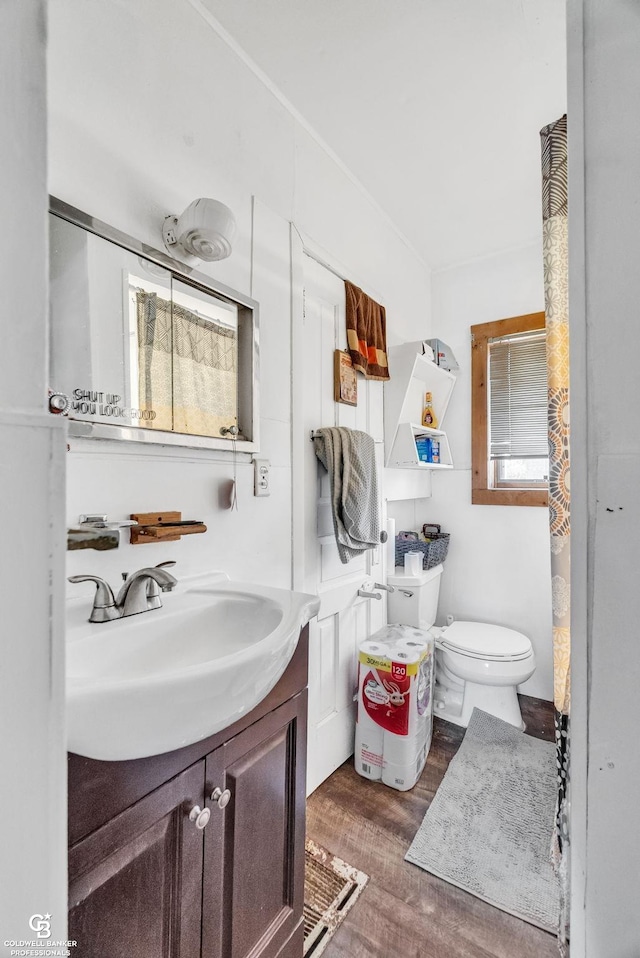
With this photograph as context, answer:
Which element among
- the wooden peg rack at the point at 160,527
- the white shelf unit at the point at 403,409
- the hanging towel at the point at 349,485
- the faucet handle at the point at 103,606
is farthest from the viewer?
the white shelf unit at the point at 403,409

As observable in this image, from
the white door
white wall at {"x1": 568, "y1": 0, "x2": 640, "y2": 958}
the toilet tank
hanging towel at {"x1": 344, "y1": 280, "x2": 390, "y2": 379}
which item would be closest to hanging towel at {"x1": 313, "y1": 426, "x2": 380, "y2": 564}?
the white door

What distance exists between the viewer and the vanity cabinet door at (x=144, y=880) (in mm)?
592

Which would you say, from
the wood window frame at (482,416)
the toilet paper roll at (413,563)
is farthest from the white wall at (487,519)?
the toilet paper roll at (413,563)

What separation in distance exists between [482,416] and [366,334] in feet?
3.23

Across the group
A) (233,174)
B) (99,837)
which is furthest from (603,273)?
(233,174)

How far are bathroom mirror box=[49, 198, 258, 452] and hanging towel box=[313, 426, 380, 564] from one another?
376mm

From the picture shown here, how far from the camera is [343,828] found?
1.46 meters

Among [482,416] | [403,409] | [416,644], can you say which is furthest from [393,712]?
[482,416]

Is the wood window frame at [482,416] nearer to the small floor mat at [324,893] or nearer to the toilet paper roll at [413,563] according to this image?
the toilet paper roll at [413,563]

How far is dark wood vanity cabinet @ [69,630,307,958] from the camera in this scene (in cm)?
60

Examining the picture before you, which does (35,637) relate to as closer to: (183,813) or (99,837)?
(99,837)

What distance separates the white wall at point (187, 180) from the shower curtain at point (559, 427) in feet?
2.79

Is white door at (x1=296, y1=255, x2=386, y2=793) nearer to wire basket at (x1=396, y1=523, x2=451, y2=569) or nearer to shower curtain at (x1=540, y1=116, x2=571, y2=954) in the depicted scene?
wire basket at (x1=396, y1=523, x2=451, y2=569)

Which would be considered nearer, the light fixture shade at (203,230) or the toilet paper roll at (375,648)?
the light fixture shade at (203,230)
